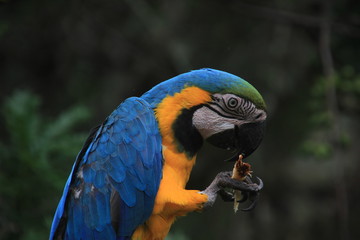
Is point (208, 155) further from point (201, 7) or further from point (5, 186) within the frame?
point (5, 186)

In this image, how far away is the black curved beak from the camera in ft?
8.23

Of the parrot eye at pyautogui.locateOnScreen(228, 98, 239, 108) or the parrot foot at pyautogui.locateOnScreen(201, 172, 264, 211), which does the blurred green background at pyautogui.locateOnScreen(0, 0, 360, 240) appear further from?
the parrot eye at pyautogui.locateOnScreen(228, 98, 239, 108)

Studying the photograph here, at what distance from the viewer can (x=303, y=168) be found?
→ 6.82 m

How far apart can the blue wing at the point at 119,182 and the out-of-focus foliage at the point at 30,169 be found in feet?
3.25

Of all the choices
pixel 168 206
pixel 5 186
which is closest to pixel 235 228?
pixel 5 186

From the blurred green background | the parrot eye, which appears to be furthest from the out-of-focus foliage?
the parrot eye

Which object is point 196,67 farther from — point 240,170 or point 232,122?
point 240,170

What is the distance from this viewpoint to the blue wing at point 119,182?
251 cm

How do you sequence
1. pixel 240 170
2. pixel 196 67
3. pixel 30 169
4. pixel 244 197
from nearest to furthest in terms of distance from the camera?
1. pixel 240 170
2. pixel 244 197
3. pixel 30 169
4. pixel 196 67

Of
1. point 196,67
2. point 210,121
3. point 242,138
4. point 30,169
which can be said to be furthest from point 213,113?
point 196,67

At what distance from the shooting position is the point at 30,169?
3.57 m

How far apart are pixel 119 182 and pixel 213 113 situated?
575mm

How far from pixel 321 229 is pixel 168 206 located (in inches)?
188

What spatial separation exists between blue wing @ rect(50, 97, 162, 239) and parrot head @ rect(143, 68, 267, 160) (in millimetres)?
121
